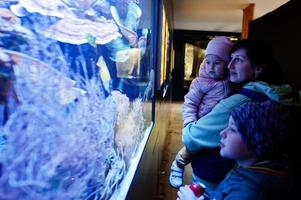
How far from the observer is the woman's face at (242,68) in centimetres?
156

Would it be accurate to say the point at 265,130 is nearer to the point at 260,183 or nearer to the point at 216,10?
the point at 260,183

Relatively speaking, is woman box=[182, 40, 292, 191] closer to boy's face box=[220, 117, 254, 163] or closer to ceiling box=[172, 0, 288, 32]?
boy's face box=[220, 117, 254, 163]

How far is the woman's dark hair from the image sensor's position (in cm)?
153

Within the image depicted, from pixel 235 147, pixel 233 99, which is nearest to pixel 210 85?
pixel 233 99

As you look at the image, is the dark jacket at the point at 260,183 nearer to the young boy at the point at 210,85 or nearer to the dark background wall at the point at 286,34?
the young boy at the point at 210,85

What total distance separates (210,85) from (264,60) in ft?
1.54

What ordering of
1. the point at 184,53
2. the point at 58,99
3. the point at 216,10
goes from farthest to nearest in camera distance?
the point at 184,53, the point at 216,10, the point at 58,99

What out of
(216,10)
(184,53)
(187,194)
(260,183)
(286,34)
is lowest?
(187,194)

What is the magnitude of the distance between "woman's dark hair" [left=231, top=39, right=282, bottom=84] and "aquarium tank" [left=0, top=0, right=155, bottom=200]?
759 millimetres

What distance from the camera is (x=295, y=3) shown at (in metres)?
3.88

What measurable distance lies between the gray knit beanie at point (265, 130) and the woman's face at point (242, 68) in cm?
57

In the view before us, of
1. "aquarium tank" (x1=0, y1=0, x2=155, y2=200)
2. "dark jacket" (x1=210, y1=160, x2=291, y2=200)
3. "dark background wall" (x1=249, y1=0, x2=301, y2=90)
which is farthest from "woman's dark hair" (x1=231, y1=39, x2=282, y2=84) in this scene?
"dark background wall" (x1=249, y1=0, x2=301, y2=90)

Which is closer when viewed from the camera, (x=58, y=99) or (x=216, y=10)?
(x=58, y=99)

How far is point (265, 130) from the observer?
97cm
